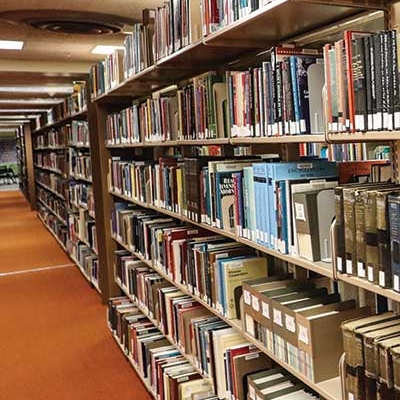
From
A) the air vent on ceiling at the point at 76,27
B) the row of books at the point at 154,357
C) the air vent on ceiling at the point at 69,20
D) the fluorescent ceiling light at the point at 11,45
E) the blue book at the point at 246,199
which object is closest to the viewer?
the blue book at the point at 246,199

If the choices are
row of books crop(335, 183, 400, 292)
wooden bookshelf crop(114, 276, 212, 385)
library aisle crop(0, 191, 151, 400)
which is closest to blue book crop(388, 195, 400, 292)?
row of books crop(335, 183, 400, 292)

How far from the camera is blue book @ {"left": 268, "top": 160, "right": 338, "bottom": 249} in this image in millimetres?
1800

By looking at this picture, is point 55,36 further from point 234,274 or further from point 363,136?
point 363,136

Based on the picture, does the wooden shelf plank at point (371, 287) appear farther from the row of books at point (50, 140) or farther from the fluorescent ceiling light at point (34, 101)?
the fluorescent ceiling light at point (34, 101)

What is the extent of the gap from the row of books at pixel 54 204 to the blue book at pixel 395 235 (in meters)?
6.61

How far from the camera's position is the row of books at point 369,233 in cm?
132

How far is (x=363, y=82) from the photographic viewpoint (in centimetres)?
136

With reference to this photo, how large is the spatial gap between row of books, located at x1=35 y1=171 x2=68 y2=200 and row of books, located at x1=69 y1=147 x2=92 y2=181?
0.73 meters

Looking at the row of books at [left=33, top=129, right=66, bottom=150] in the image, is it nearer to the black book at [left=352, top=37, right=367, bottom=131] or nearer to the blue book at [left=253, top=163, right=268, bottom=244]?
the blue book at [left=253, top=163, right=268, bottom=244]

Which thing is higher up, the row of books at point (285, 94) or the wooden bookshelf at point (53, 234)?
the row of books at point (285, 94)

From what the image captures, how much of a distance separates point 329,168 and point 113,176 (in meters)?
2.82

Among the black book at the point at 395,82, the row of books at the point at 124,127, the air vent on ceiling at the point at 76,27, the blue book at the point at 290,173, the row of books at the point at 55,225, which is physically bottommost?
the row of books at the point at 55,225

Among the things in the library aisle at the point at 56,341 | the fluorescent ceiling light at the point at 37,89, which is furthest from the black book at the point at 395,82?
the fluorescent ceiling light at the point at 37,89

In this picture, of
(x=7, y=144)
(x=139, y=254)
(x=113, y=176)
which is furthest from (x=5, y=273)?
(x=7, y=144)
